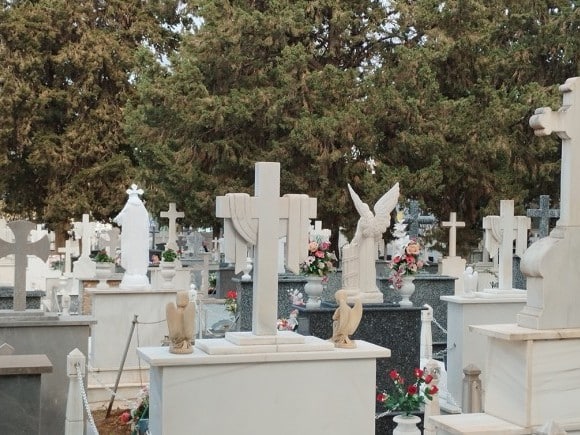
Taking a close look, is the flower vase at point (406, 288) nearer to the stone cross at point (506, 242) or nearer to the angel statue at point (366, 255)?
the angel statue at point (366, 255)

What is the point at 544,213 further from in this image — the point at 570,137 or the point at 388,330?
the point at 570,137

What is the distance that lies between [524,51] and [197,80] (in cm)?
1039

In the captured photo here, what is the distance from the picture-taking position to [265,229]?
21.7 feet

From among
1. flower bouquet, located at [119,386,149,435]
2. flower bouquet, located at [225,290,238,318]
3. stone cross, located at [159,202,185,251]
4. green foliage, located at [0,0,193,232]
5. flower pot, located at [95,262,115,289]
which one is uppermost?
green foliage, located at [0,0,193,232]

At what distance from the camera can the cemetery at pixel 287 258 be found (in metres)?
5.50

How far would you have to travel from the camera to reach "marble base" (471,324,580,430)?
16.9 feet

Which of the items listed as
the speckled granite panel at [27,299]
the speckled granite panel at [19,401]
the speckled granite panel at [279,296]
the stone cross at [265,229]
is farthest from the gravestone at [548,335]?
the speckled granite panel at [279,296]

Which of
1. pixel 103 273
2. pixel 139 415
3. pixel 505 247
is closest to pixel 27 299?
pixel 139 415

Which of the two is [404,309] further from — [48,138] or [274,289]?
[48,138]

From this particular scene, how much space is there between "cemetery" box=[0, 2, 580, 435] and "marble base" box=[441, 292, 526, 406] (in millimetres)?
27

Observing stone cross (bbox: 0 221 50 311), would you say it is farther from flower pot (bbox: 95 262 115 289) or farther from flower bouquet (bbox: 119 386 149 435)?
flower pot (bbox: 95 262 115 289)

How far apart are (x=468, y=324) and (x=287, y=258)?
15.6 ft

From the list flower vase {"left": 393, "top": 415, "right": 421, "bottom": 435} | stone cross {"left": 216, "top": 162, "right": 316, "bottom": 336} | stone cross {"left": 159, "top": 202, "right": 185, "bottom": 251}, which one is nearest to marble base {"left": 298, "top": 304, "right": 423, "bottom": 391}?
flower vase {"left": 393, "top": 415, "right": 421, "bottom": 435}

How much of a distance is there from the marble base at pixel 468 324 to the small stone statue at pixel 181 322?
5298mm
